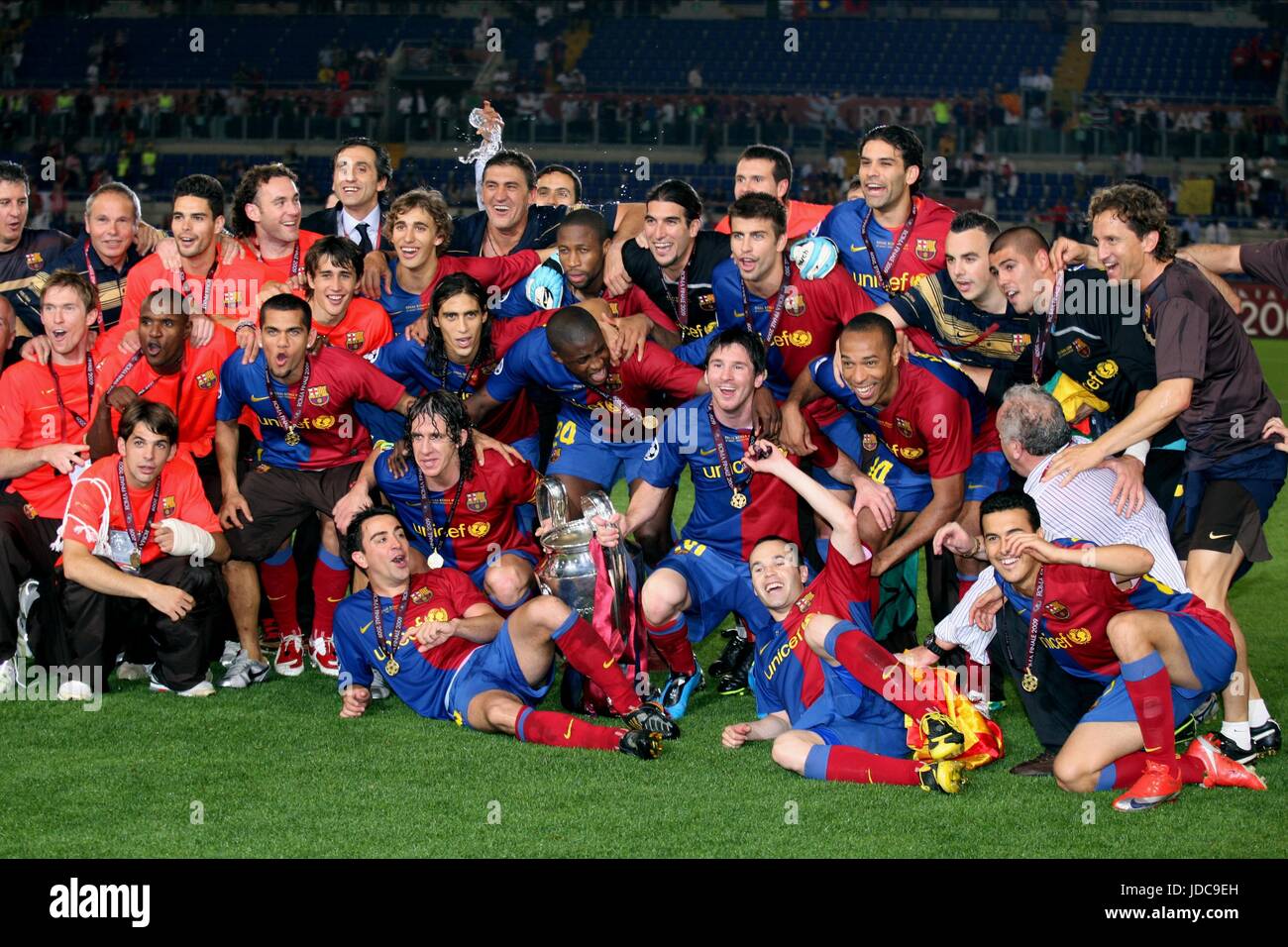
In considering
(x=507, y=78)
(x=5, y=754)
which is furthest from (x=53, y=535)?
(x=507, y=78)

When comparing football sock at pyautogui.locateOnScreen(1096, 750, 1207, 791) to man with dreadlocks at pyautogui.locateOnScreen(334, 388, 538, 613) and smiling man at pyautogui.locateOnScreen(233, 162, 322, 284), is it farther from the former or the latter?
smiling man at pyautogui.locateOnScreen(233, 162, 322, 284)

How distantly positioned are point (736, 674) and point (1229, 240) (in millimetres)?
18554

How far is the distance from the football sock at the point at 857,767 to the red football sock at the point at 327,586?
2608 mm

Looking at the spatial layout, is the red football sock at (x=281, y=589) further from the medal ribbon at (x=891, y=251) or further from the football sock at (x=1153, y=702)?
the football sock at (x=1153, y=702)

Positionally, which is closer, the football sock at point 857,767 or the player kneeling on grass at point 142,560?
the football sock at point 857,767

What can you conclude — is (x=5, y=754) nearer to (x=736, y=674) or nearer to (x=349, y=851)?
(x=349, y=851)

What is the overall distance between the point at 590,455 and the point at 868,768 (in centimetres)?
238

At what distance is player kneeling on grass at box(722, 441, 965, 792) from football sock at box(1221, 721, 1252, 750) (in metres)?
1.11

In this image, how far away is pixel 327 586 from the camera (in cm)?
698

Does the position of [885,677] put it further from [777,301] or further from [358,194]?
[358,194]

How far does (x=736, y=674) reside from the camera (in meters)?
6.77

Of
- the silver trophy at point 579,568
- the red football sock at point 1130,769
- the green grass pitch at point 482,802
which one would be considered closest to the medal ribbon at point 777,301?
the silver trophy at point 579,568

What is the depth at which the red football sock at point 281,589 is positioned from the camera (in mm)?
7004

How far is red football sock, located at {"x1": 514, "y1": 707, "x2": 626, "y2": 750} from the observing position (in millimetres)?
5645
